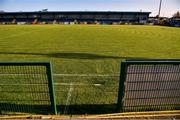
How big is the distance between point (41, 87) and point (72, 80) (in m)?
2.89

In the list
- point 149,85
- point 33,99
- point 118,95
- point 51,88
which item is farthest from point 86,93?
point 149,85

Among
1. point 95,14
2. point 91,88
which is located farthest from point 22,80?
point 95,14

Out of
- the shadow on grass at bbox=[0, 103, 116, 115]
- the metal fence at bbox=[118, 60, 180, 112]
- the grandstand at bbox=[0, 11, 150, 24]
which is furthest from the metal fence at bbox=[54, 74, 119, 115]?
the grandstand at bbox=[0, 11, 150, 24]

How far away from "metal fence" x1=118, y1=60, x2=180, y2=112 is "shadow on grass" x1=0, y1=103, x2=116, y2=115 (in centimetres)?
59

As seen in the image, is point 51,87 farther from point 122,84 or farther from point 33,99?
point 122,84

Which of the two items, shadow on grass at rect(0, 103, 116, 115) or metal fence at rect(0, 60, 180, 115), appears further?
shadow on grass at rect(0, 103, 116, 115)

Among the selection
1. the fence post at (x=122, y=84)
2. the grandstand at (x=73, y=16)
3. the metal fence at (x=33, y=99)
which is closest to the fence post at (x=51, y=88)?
the metal fence at (x=33, y=99)

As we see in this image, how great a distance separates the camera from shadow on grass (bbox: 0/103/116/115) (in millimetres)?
6391

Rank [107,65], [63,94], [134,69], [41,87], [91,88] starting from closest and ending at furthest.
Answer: [134,69] < [41,87] < [63,94] < [91,88] < [107,65]

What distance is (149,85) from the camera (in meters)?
6.16

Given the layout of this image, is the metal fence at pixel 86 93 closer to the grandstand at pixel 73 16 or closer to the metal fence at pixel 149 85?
the metal fence at pixel 149 85

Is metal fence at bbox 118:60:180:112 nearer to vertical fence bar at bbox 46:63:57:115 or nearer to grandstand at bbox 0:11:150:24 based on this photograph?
vertical fence bar at bbox 46:63:57:115

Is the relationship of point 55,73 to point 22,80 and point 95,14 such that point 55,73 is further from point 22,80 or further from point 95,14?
point 95,14

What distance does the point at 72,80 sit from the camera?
943 centimetres
